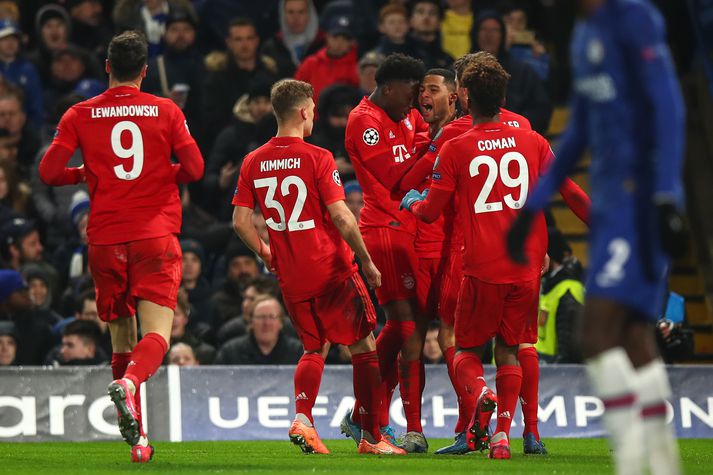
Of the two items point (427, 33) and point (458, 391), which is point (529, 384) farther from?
point (427, 33)

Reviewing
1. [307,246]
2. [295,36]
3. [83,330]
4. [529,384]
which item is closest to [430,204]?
[307,246]

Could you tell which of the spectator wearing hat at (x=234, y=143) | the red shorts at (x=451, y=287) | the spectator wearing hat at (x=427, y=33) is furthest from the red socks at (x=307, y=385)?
the spectator wearing hat at (x=427, y=33)

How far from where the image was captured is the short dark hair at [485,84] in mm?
8414

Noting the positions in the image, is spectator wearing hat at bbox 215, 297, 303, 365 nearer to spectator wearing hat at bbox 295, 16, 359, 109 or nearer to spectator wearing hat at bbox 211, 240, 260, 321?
spectator wearing hat at bbox 211, 240, 260, 321

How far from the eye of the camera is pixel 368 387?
8961 mm

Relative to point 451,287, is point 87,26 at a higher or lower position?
higher

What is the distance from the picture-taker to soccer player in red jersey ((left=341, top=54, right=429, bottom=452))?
9.39 metres

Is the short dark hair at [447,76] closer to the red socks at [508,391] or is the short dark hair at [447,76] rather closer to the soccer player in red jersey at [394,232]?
the soccer player in red jersey at [394,232]

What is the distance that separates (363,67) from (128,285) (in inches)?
237

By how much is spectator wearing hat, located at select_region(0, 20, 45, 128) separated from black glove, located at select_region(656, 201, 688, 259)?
37.4ft

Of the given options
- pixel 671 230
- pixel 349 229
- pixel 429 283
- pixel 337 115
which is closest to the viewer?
pixel 671 230

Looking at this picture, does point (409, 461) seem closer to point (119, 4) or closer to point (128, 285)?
point (128, 285)

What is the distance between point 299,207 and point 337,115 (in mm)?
5372

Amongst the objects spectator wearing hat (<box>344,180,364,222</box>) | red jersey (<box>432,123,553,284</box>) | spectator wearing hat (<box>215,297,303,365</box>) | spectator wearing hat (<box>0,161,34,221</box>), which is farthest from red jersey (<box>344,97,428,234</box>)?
spectator wearing hat (<box>0,161,34,221</box>)
